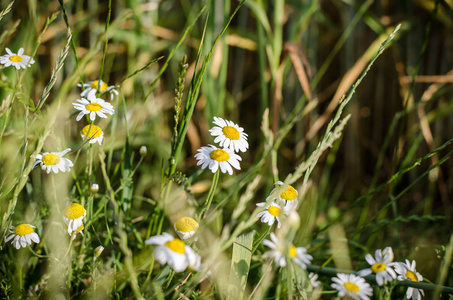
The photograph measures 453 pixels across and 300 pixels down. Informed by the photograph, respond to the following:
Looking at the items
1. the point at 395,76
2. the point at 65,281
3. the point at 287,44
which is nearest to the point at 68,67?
the point at 287,44

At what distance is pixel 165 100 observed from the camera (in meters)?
1.42

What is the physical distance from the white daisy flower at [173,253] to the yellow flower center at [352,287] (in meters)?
0.22

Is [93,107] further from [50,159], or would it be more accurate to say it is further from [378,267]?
[378,267]

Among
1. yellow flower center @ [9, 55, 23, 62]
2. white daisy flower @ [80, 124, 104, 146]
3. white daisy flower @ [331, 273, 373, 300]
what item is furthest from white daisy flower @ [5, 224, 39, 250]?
white daisy flower @ [331, 273, 373, 300]

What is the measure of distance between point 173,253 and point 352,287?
258mm

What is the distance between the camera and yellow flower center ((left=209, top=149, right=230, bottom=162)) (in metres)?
0.56

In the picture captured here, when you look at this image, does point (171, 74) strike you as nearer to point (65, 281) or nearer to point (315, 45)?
point (315, 45)

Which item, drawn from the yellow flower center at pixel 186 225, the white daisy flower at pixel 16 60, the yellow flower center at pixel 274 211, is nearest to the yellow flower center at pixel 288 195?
the yellow flower center at pixel 274 211

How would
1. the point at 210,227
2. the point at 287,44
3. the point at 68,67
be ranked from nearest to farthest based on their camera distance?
the point at 210,227, the point at 287,44, the point at 68,67

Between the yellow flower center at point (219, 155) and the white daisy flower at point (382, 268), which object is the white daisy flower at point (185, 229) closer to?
the yellow flower center at point (219, 155)

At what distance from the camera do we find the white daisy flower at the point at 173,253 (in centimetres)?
41

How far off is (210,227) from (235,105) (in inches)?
27.6

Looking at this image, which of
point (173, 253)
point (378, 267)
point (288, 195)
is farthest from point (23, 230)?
point (378, 267)

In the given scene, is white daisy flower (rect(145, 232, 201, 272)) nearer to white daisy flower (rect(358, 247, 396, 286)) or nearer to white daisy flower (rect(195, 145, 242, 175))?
white daisy flower (rect(195, 145, 242, 175))
